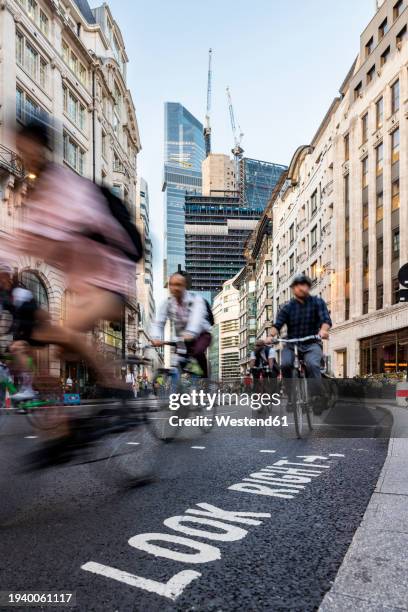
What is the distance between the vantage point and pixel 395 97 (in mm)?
36250

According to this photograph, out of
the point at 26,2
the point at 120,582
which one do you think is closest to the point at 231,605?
the point at 120,582

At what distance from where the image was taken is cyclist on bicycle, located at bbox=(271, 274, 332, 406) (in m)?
6.49

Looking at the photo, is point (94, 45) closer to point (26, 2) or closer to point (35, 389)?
point (26, 2)

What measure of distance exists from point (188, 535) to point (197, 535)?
0.04 metres

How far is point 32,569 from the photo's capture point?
206cm

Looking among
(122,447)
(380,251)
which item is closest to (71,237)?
(122,447)

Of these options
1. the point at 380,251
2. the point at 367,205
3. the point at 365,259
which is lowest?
the point at 365,259

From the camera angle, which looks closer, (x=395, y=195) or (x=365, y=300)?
(x=395, y=195)

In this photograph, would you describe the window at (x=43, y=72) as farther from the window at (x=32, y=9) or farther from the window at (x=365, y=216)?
the window at (x=365, y=216)

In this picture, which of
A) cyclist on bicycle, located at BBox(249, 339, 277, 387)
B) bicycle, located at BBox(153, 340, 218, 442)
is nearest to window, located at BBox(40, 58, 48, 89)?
cyclist on bicycle, located at BBox(249, 339, 277, 387)

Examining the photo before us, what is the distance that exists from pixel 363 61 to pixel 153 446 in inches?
1709

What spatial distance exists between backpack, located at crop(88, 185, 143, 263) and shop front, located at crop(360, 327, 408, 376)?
29.5m

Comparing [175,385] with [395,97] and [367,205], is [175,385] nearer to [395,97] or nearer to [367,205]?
[395,97]

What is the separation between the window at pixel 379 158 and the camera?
3734 centimetres
